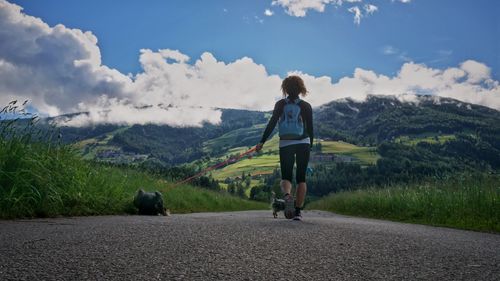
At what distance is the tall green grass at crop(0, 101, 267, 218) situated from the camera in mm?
7215

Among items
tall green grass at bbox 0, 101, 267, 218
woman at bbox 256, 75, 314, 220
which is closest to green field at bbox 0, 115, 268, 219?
tall green grass at bbox 0, 101, 267, 218

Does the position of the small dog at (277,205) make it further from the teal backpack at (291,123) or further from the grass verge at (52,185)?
the grass verge at (52,185)

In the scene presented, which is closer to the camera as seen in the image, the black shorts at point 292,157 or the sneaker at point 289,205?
the sneaker at point 289,205

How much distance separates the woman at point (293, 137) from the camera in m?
8.75

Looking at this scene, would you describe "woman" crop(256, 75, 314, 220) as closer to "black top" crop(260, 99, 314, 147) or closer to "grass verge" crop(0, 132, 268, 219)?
"black top" crop(260, 99, 314, 147)

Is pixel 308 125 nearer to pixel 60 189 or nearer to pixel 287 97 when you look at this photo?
pixel 287 97

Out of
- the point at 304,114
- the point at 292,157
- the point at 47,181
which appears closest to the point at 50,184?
the point at 47,181

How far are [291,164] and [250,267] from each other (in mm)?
5311

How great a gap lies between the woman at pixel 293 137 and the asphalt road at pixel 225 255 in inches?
114

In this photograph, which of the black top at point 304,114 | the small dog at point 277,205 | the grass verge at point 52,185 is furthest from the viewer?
the small dog at point 277,205

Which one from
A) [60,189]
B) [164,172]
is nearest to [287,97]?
[60,189]

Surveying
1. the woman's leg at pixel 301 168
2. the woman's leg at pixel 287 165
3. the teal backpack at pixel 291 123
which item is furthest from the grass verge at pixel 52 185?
the teal backpack at pixel 291 123

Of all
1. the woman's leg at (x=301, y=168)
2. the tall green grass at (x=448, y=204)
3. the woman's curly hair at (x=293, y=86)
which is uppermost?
the woman's curly hair at (x=293, y=86)

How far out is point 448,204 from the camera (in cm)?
1124
